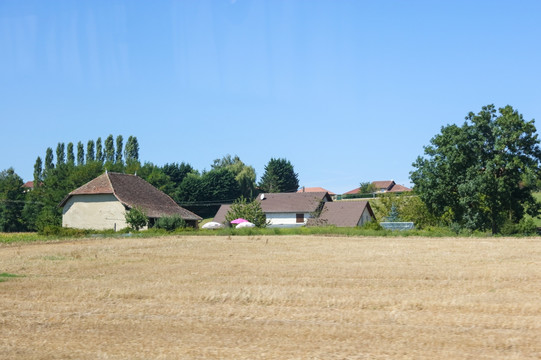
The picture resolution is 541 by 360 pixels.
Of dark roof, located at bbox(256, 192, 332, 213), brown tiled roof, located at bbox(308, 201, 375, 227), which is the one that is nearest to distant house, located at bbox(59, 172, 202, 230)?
dark roof, located at bbox(256, 192, 332, 213)

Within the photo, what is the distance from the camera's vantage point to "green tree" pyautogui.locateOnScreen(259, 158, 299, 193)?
130000 mm

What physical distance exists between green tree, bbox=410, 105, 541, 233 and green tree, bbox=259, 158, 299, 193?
7912 centimetres

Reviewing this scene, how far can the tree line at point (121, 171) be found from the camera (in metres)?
94.0

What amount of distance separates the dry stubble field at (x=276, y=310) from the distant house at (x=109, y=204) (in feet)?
154

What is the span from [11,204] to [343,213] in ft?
195

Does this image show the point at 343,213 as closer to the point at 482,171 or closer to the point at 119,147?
the point at 482,171

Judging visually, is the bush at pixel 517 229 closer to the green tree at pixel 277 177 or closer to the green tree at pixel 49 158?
the green tree at pixel 277 177

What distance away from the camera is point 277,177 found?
130250 mm

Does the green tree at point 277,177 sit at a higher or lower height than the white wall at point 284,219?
higher

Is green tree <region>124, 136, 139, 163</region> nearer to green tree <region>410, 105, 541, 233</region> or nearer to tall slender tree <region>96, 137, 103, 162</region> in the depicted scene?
tall slender tree <region>96, 137, 103, 162</region>

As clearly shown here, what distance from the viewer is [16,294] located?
1565 cm

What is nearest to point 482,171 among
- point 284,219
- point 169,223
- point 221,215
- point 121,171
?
point 169,223

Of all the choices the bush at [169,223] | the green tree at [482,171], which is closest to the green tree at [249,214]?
the bush at [169,223]

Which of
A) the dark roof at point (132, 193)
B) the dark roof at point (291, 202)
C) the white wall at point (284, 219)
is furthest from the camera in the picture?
the white wall at point (284, 219)
